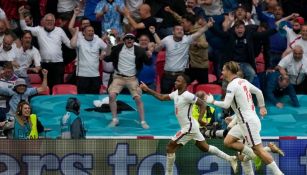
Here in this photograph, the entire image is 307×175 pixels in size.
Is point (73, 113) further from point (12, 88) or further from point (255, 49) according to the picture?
point (255, 49)

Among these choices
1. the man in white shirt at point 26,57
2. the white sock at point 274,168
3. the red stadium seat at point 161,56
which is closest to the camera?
the white sock at point 274,168

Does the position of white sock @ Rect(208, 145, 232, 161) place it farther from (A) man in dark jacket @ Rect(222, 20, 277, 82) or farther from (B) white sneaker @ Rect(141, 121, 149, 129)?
(A) man in dark jacket @ Rect(222, 20, 277, 82)

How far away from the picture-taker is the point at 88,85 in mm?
24938

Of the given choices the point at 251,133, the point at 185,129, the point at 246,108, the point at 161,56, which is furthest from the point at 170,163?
the point at 161,56

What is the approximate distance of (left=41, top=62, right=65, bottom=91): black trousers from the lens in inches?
987

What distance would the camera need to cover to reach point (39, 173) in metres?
20.5

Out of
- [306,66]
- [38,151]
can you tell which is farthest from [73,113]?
[306,66]

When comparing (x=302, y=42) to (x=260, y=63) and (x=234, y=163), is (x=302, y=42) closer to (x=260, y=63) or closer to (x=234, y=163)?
(x=260, y=63)

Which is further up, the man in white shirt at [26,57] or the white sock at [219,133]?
the man in white shirt at [26,57]

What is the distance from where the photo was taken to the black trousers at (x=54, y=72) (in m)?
25.1

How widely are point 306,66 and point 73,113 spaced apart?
606 cm

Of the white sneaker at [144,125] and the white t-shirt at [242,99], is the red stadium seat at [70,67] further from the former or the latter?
the white t-shirt at [242,99]

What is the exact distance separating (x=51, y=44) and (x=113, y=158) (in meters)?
5.11

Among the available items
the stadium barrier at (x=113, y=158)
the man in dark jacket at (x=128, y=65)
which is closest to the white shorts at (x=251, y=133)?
the stadium barrier at (x=113, y=158)
